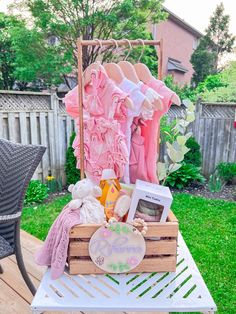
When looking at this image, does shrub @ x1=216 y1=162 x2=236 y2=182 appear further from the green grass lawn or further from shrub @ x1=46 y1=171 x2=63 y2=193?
shrub @ x1=46 y1=171 x2=63 y2=193

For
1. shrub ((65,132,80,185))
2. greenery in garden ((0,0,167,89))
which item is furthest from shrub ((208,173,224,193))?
greenery in garden ((0,0,167,89))

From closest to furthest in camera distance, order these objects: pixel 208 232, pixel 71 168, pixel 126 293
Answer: pixel 126 293 → pixel 208 232 → pixel 71 168

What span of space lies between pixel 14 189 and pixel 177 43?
1322cm

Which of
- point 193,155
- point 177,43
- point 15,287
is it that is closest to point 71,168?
point 193,155

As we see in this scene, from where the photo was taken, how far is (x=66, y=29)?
5.11 meters

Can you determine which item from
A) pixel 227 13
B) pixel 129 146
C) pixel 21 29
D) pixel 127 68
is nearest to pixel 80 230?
pixel 129 146

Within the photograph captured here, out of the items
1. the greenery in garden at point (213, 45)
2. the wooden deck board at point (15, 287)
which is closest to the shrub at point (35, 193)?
the wooden deck board at point (15, 287)

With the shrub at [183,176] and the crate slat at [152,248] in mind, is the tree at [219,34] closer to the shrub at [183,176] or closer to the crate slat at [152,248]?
the shrub at [183,176]

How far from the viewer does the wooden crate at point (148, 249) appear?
855 mm

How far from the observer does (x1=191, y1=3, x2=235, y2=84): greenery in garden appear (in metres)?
13.4

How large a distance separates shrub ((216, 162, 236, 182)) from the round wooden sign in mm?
3347

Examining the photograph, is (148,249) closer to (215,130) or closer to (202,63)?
(215,130)

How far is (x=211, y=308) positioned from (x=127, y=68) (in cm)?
83

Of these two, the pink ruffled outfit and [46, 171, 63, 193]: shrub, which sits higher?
the pink ruffled outfit
